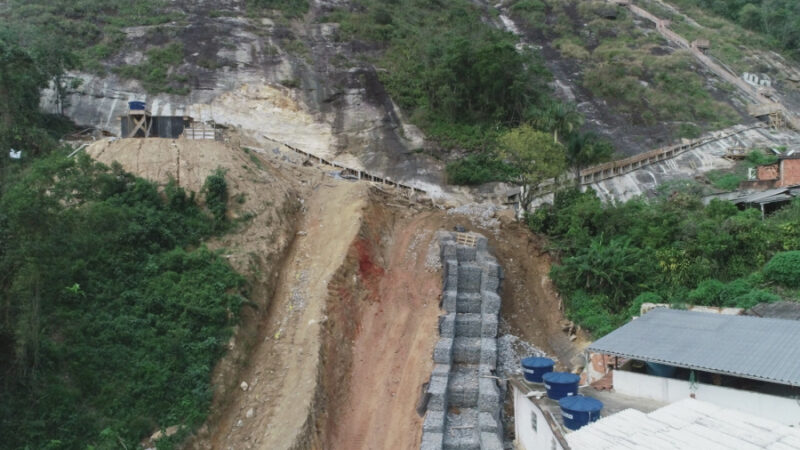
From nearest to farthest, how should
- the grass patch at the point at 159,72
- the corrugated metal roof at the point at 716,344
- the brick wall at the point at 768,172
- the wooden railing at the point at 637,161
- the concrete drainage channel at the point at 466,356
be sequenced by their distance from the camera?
the corrugated metal roof at the point at 716,344, the concrete drainage channel at the point at 466,356, the brick wall at the point at 768,172, the wooden railing at the point at 637,161, the grass patch at the point at 159,72

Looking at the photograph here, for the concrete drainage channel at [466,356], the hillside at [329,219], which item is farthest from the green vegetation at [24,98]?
the concrete drainage channel at [466,356]

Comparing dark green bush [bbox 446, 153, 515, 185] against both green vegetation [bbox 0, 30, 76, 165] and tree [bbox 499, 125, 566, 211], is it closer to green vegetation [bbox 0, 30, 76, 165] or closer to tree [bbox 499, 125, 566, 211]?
tree [bbox 499, 125, 566, 211]

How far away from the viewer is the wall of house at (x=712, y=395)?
1385 cm

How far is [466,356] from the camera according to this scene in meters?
21.3

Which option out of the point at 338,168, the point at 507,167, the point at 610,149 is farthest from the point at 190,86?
the point at 610,149

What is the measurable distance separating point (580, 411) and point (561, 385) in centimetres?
189

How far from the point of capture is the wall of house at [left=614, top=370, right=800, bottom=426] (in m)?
13.9

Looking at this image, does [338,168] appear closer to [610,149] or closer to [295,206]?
[295,206]

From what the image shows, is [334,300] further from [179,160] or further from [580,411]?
[580,411]

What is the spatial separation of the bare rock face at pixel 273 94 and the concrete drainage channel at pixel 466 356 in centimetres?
989

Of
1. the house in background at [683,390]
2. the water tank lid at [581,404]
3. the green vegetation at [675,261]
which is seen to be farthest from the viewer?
the green vegetation at [675,261]

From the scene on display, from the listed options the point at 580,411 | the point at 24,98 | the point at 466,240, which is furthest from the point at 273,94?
the point at 580,411

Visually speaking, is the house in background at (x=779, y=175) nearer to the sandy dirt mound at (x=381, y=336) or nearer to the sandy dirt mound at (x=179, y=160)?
the sandy dirt mound at (x=381, y=336)

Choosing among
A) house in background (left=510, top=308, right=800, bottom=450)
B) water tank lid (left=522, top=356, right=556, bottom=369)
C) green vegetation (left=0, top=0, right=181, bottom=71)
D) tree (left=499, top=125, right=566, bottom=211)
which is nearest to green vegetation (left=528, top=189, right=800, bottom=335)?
house in background (left=510, top=308, right=800, bottom=450)
